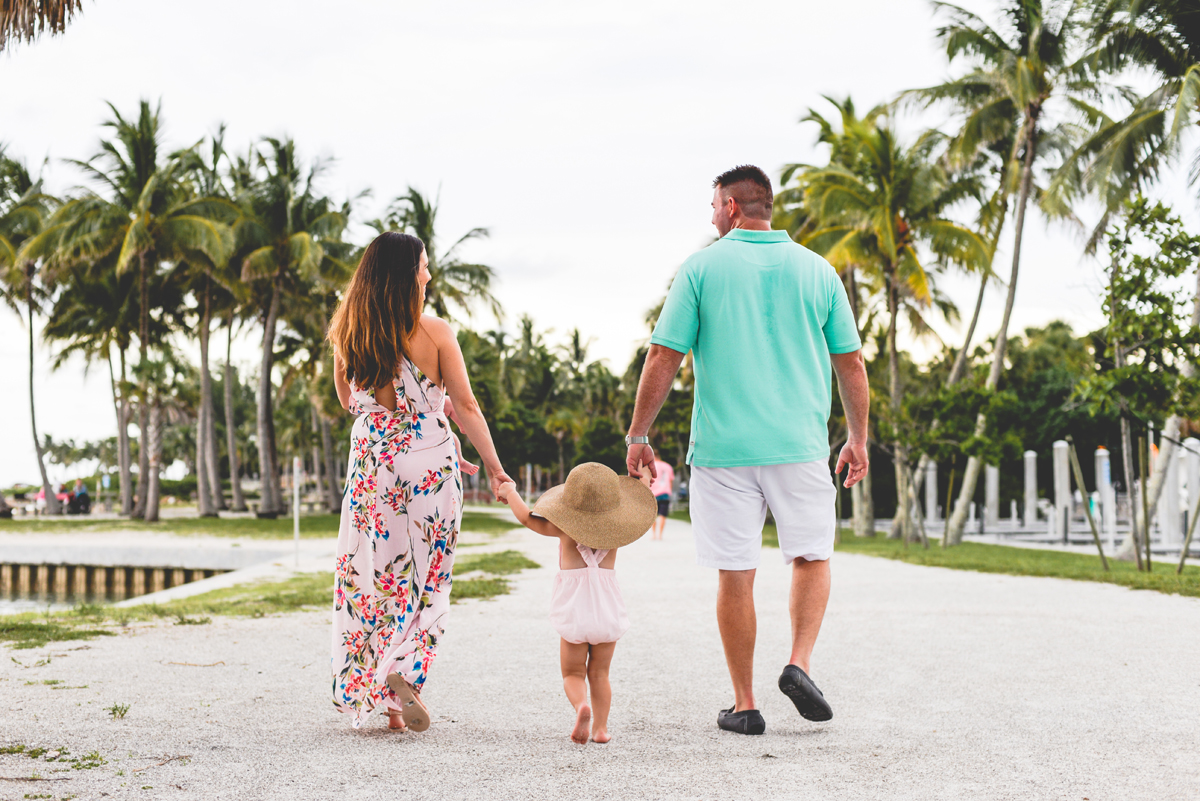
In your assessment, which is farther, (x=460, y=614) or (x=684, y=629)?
(x=460, y=614)

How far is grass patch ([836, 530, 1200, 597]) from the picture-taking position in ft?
31.3

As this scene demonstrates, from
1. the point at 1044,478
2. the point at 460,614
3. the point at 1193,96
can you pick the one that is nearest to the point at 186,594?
the point at 460,614

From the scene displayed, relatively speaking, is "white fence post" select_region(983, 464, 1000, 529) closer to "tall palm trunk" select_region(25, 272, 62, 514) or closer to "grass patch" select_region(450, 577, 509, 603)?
"grass patch" select_region(450, 577, 509, 603)

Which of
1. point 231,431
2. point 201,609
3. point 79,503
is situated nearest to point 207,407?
point 231,431

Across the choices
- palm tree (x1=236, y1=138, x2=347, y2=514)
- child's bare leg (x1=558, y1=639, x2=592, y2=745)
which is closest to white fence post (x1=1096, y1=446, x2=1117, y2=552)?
child's bare leg (x1=558, y1=639, x2=592, y2=745)

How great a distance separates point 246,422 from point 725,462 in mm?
73263

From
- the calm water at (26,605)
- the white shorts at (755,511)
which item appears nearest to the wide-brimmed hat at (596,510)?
the white shorts at (755,511)

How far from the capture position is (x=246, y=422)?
7219 cm

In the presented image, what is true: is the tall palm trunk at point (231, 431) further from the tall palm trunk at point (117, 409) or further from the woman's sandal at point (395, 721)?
the woman's sandal at point (395, 721)

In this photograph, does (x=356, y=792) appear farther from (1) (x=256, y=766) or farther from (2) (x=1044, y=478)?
(2) (x=1044, y=478)

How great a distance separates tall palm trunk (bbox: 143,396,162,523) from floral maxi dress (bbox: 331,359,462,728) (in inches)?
1074

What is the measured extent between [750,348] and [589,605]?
112 cm

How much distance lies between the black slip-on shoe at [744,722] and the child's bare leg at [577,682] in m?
0.53

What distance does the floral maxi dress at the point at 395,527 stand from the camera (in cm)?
373
